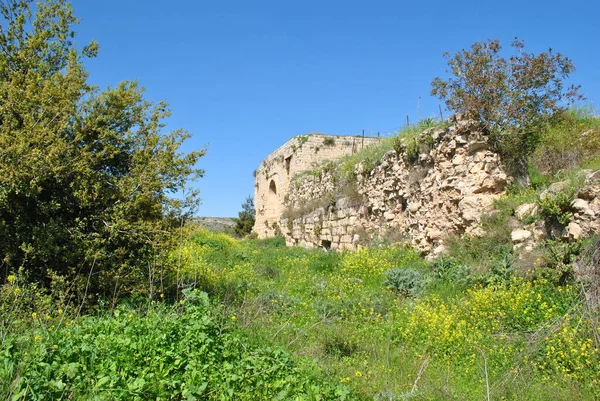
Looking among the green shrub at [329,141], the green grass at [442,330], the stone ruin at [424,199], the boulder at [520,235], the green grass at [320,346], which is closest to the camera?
the green grass at [320,346]

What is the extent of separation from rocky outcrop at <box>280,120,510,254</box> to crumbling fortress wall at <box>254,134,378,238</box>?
6432 millimetres

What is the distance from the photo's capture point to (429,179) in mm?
10078

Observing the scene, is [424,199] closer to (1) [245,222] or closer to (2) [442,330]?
(2) [442,330]

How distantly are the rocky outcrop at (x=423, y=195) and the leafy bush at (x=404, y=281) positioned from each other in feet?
4.61

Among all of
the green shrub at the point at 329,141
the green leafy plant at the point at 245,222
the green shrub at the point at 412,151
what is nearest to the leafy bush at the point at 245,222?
the green leafy plant at the point at 245,222

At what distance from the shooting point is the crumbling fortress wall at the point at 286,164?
74.6 ft

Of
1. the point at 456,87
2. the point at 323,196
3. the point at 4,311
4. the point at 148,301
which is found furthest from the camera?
the point at 323,196

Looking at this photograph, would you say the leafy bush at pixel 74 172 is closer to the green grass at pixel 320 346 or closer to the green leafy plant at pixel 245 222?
the green grass at pixel 320 346

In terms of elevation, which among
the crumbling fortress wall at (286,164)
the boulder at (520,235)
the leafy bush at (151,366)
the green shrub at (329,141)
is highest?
the green shrub at (329,141)

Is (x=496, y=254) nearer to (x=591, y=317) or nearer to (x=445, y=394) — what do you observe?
(x=591, y=317)

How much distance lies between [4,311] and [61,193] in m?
1.63

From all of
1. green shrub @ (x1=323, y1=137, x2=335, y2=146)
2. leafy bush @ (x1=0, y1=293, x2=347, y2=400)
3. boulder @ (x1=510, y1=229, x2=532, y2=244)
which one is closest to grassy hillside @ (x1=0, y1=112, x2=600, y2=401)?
leafy bush @ (x1=0, y1=293, x2=347, y2=400)

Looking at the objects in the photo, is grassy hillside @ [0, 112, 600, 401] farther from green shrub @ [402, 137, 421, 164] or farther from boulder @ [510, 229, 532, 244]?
green shrub @ [402, 137, 421, 164]

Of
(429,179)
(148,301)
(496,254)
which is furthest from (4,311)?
(429,179)
